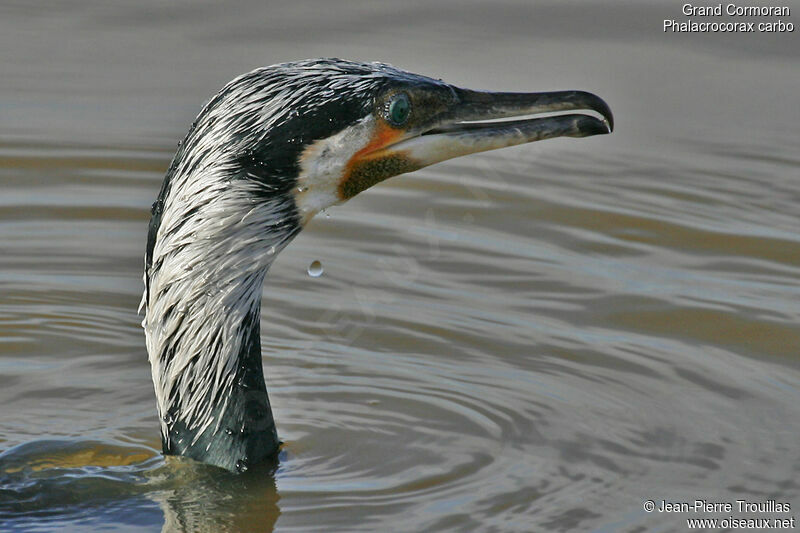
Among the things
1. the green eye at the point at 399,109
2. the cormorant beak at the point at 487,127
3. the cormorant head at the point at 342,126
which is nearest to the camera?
the cormorant head at the point at 342,126

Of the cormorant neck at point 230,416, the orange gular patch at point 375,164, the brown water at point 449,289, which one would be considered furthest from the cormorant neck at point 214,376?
the orange gular patch at point 375,164

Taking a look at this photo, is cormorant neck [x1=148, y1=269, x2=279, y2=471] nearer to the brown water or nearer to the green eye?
the brown water

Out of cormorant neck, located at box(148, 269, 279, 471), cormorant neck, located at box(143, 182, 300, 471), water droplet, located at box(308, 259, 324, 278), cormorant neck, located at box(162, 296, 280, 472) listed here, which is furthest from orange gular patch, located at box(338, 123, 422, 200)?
water droplet, located at box(308, 259, 324, 278)

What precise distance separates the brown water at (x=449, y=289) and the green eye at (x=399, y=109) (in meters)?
1.39

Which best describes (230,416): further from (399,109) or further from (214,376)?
(399,109)

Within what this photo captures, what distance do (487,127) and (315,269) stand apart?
2326mm

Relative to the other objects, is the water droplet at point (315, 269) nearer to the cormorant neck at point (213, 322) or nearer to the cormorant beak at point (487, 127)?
the cormorant neck at point (213, 322)

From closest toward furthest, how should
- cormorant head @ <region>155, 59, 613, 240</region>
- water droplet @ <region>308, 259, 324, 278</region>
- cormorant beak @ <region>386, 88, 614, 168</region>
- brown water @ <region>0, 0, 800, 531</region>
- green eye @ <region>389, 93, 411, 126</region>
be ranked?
cormorant head @ <region>155, 59, 613, 240</region>, green eye @ <region>389, 93, 411, 126</region>, cormorant beak @ <region>386, 88, 614, 168</region>, brown water @ <region>0, 0, 800, 531</region>, water droplet @ <region>308, 259, 324, 278</region>

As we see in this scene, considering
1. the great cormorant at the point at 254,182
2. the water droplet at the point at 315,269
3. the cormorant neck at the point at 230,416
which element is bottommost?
the cormorant neck at the point at 230,416

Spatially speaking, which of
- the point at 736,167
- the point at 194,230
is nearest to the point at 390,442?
the point at 194,230

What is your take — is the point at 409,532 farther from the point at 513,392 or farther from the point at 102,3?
the point at 102,3

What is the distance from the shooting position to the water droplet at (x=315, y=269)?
7578 mm

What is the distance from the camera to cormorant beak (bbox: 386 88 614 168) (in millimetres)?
5418

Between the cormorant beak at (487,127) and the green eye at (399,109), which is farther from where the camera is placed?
the cormorant beak at (487,127)
